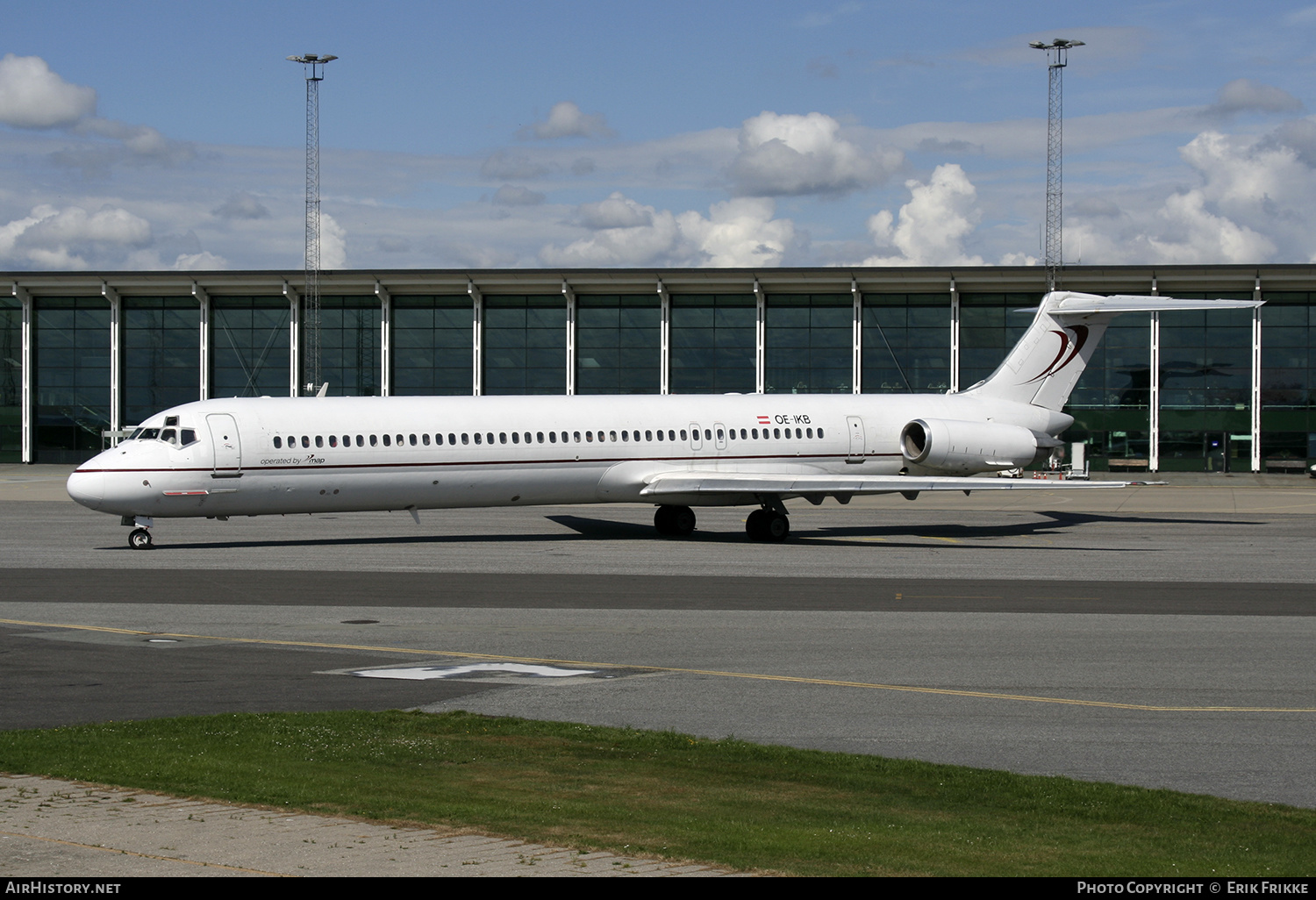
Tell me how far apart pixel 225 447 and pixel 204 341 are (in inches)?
1734

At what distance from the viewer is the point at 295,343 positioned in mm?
68875

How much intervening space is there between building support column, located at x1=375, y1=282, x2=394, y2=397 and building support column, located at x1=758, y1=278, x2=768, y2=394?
17919 millimetres

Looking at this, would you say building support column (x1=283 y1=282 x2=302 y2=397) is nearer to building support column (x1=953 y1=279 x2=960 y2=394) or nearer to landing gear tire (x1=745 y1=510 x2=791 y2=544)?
building support column (x1=953 y1=279 x2=960 y2=394)

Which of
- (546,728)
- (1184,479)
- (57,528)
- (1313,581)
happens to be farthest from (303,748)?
(1184,479)

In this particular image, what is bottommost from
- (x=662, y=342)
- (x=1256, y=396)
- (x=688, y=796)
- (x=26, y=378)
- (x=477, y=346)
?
(x=688, y=796)

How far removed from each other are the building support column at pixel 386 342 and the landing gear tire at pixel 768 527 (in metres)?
40.0

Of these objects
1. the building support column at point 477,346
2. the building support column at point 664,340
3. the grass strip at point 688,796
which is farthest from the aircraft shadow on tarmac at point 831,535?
the building support column at point 477,346

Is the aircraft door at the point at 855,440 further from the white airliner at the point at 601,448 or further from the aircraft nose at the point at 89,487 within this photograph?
the aircraft nose at the point at 89,487

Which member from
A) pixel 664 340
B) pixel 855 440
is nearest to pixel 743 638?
pixel 855 440

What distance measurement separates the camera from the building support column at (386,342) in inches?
2685

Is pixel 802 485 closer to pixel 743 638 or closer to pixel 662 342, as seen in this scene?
pixel 743 638

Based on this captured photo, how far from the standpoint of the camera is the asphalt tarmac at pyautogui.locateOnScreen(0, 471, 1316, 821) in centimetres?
1119

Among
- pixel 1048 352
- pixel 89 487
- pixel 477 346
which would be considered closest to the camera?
pixel 89 487

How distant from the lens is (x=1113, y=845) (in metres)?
7.42
